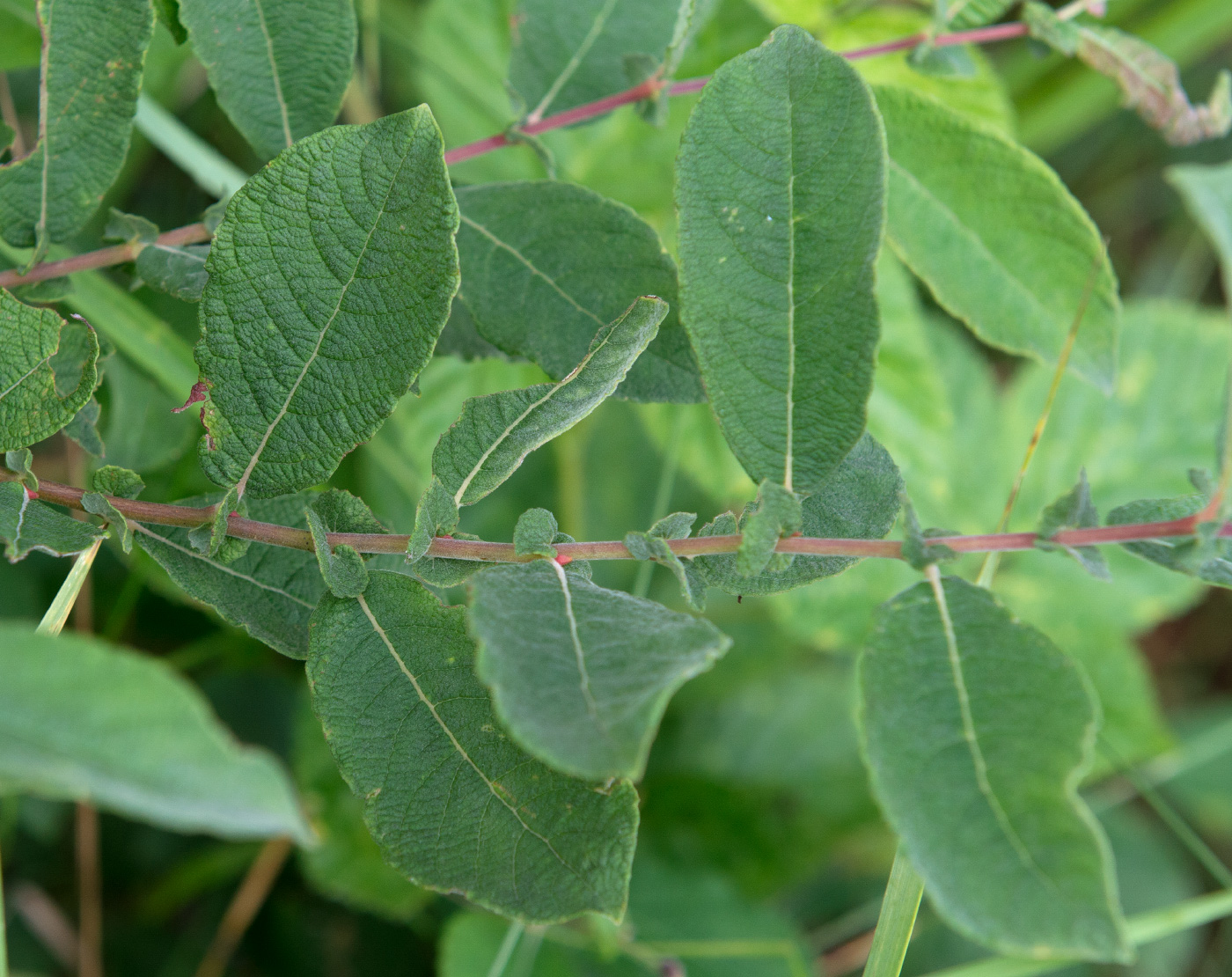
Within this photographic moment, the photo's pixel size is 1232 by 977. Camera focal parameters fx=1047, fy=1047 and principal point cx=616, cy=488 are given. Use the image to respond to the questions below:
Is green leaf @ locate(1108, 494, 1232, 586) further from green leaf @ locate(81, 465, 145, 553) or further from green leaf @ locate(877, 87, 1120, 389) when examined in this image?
green leaf @ locate(81, 465, 145, 553)

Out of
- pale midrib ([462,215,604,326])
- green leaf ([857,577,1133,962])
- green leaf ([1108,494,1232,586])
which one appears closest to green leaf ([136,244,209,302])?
pale midrib ([462,215,604,326])

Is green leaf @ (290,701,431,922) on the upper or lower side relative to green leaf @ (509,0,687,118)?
lower

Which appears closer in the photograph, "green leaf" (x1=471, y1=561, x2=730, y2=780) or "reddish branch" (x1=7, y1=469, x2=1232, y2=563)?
"green leaf" (x1=471, y1=561, x2=730, y2=780)

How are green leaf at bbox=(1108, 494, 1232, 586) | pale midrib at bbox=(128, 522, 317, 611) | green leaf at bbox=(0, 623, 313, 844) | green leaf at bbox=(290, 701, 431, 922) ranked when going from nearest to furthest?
green leaf at bbox=(0, 623, 313, 844)
green leaf at bbox=(1108, 494, 1232, 586)
pale midrib at bbox=(128, 522, 317, 611)
green leaf at bbox=(290, 701, 431, 922)

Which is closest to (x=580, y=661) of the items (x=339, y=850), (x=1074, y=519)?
(x=1074, y=519)

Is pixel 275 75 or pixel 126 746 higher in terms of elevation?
pixel 275 75

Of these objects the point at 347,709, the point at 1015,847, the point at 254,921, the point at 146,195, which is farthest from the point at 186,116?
the point at 1015,847

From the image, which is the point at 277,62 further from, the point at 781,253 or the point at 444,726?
the point at 444,726
